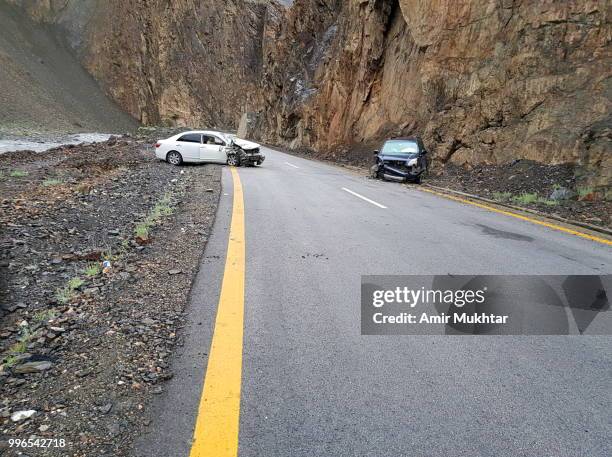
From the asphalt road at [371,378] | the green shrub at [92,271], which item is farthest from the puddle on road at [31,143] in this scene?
the asphalt road at [371,378]

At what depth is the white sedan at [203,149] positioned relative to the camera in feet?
58.6

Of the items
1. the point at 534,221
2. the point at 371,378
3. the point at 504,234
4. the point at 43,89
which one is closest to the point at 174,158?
the point at 534,221

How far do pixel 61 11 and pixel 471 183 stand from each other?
8643 centimetres

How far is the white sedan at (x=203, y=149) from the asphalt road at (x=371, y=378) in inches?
527

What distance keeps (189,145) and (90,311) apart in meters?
15.1

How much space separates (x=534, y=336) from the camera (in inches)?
137

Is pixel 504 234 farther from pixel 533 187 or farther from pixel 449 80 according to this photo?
pixel 449 80

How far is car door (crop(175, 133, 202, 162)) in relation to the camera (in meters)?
17.9

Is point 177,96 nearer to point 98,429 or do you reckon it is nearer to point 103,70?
point 103,70

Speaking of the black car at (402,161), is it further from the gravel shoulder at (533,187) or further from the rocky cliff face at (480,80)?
the rocky cliff face at (480,80)

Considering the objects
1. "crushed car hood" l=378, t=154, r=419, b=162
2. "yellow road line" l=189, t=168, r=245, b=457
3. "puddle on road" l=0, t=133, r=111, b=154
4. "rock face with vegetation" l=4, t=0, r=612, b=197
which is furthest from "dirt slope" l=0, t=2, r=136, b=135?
"yellow road line" l=189, t=168, r=245, b=457

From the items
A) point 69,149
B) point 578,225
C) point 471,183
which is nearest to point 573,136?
point 471,183

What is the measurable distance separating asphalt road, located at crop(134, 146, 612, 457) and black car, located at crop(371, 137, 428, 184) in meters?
10.7

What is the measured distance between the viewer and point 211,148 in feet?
59.7
